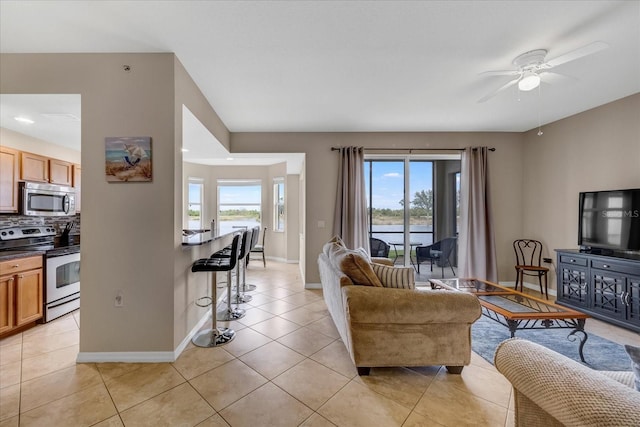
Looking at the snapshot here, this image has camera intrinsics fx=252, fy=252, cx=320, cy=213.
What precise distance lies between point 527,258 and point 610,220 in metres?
1.50

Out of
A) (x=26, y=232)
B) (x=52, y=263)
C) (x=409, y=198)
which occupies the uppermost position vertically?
(x=409, y=198)

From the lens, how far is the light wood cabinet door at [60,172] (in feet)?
12.0

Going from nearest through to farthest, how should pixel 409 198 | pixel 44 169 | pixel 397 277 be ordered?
pixel 397 277, pixel 44 169, pixel 409 198

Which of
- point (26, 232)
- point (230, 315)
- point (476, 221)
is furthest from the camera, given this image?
point (476, 221)

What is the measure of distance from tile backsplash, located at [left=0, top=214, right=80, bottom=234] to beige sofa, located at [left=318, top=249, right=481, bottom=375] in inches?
170

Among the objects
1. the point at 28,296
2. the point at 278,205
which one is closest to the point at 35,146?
the point at 28,296

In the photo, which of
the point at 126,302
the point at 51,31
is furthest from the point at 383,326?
the point at 51,31

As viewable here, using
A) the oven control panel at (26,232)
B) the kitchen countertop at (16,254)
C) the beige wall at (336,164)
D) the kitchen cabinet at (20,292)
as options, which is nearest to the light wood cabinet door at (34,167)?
the oven control panel at (26,232)

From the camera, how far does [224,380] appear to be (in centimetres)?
201

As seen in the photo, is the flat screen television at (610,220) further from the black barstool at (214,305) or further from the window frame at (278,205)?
the window frame at (278,205)

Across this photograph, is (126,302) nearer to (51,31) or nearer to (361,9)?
(51,31)

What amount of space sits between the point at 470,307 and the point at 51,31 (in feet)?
13.1

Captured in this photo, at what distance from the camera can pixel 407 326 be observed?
1997 mm

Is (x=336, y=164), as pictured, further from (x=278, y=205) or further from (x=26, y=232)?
(x=26, y=232)
